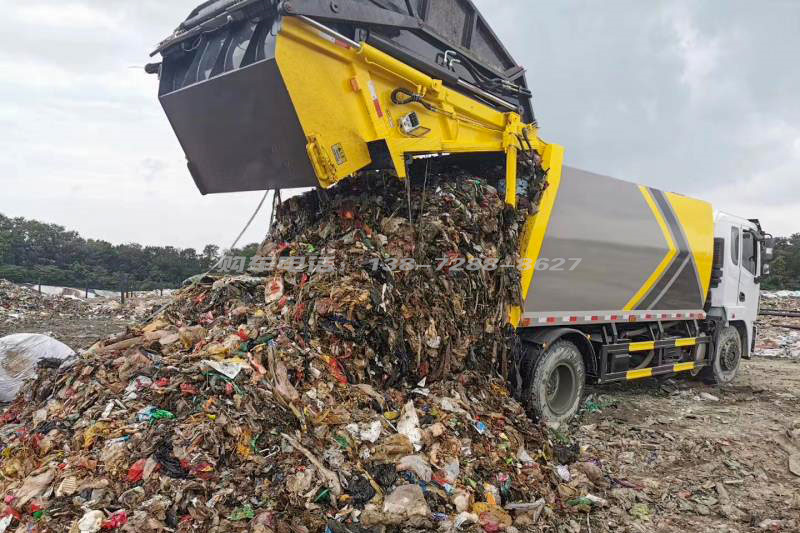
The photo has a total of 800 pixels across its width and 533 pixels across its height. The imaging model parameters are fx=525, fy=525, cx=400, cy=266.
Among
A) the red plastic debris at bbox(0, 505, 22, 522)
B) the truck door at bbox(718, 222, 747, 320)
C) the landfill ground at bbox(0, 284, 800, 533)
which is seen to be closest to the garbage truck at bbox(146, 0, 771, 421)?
the landfill ground at bbox(0, 284, 800, 533)

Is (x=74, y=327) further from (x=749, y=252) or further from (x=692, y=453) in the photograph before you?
(x=749, y=252)

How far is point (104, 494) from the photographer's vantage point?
2432 millimetres

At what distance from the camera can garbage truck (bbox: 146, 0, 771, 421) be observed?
3.56 metres

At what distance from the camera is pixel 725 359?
733 centimetres

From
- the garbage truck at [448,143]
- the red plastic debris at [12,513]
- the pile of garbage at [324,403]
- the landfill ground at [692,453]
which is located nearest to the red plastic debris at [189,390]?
the pile of garbage at [324,403]

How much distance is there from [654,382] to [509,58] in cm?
489

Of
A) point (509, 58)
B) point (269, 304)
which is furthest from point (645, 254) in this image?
point (269, 304)

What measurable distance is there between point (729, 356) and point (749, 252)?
1.51 metres

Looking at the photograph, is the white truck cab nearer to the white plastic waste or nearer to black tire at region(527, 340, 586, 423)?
black tire at region(527, 340, 586, 423)

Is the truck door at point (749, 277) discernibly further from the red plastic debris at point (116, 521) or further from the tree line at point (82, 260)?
the tree line at point (82, 260)

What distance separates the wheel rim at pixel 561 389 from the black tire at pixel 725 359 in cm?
333

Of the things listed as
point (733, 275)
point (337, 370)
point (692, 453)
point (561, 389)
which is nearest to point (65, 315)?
point (337, 370)

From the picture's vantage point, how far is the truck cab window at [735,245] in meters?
7.16

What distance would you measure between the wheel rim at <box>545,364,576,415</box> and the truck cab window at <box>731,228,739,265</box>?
12.4 feet
